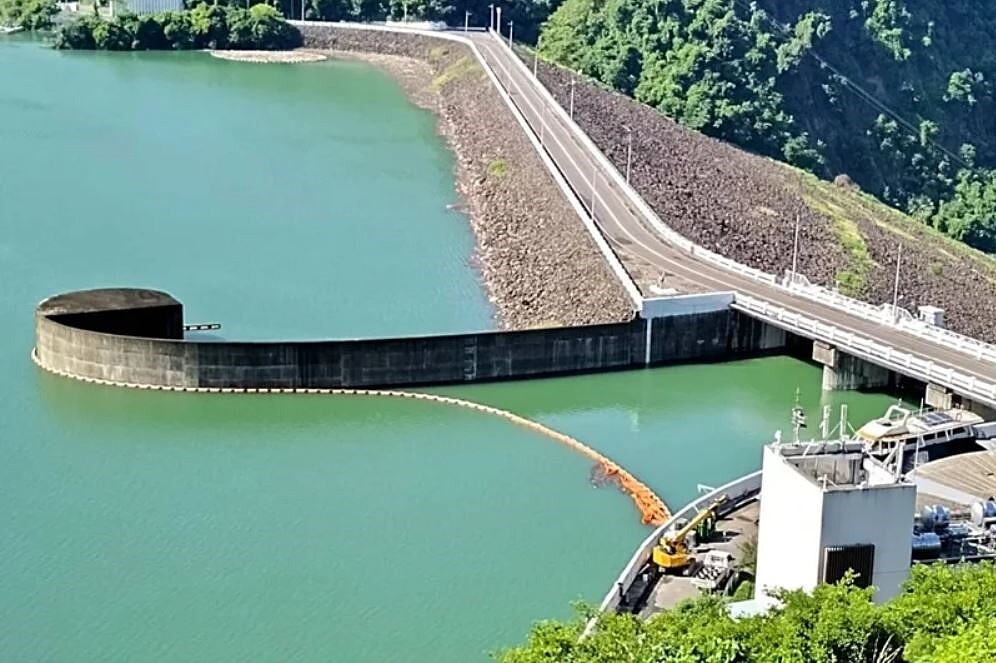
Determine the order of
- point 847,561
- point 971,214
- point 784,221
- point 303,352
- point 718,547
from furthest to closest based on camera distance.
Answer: point 971,214 → point 784,221 → point 303,352 → point 718,547 → point 847,561

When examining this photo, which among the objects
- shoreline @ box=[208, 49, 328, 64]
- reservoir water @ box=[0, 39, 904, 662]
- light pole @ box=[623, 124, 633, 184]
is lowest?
reservoir water @ box=[0, 39, 904, 662]

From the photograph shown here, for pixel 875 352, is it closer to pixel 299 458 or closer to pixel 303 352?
pixel 303 352

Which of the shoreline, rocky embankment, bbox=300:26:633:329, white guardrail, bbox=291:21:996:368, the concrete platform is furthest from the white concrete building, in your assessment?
the shoreline

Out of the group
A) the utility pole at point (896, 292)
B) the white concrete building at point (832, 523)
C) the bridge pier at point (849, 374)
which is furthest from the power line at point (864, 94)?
the white concrete building at point (832, 523)

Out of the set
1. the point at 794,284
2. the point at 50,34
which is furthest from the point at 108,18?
the point at 794,284

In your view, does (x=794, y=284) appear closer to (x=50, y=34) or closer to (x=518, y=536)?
(x=518, y=536)

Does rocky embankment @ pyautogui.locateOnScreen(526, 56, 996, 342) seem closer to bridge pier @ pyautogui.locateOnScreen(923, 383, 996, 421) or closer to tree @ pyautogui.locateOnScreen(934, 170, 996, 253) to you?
tree @ pyautogui.locateOnScreen(934, 170, 996, 253)

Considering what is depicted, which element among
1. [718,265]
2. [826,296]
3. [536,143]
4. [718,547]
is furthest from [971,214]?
[718,547]
